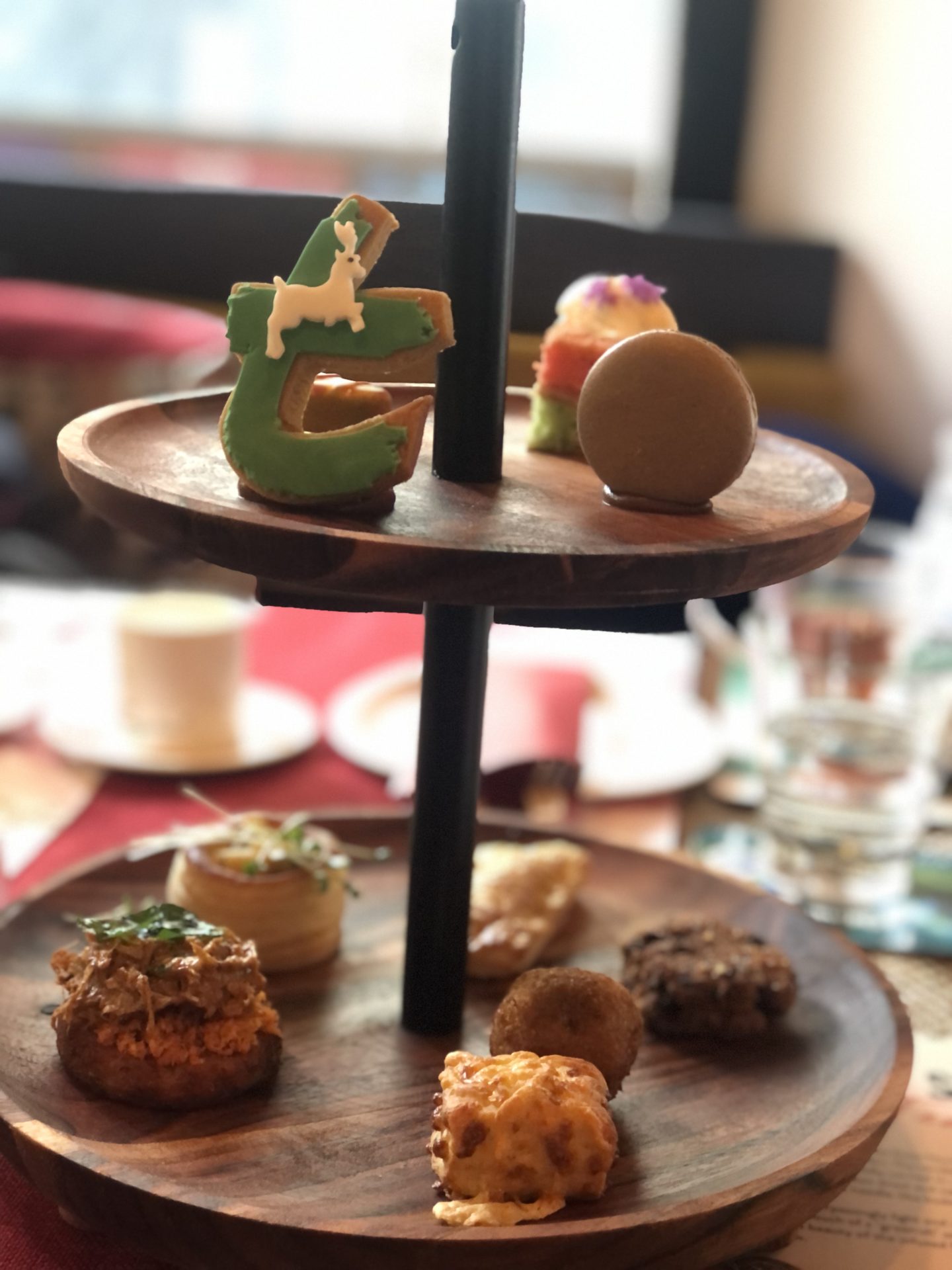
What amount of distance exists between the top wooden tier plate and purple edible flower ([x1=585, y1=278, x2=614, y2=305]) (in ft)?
0.46

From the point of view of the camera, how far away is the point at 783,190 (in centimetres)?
418

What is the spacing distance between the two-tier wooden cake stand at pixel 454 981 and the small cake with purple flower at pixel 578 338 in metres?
0.03

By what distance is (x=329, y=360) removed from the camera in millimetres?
737

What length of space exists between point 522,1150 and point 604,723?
3.16 ft

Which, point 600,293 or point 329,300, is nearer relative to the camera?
point 329,300

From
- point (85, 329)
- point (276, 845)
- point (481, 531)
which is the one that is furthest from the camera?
point (85, 329)

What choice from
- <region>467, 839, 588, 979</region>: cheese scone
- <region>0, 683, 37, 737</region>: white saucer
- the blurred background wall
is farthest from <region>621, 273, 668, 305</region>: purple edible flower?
the blurred background wall

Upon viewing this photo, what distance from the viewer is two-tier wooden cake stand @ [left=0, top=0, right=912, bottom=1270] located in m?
0.65

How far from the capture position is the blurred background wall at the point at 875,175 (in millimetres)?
3434

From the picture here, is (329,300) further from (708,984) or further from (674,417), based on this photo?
(708,984)

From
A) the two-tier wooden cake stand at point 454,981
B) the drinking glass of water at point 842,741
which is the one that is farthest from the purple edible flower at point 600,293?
the drinking glass of water at point 842,741

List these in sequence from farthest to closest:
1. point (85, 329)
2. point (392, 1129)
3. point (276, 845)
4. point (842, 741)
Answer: point (85, 329)
point (842, 741)
point (276, 845)
point (392, 1129)

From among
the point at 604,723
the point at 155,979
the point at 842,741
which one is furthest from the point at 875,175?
the point at 155,979

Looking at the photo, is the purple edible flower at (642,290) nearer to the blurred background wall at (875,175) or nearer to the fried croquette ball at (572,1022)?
the fried croquette ball at (572,1022)
